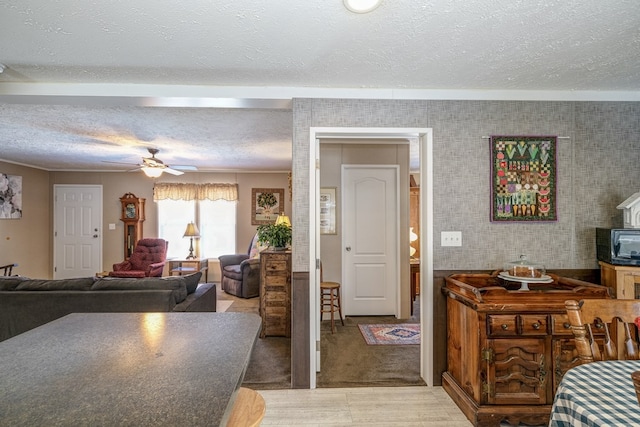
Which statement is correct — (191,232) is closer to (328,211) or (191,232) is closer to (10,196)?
(10,196)

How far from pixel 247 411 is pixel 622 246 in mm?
2854

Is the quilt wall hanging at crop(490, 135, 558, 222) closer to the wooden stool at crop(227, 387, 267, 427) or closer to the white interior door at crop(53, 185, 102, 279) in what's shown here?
the wooden stool at crop(227, 387, 267, 427)

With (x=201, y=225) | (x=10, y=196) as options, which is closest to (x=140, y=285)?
(x=201, y=225)

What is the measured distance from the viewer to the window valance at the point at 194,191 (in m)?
7.25

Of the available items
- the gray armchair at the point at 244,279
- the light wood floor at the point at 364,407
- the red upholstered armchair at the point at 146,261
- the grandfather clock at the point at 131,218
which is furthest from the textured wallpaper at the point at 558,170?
the grandfather clock at the point at 131,218

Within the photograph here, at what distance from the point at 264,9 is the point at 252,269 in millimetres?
4582

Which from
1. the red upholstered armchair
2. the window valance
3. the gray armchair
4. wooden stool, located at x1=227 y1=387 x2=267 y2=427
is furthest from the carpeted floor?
the window valance

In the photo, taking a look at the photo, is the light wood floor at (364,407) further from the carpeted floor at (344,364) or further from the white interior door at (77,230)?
the white interior door at (77,230)

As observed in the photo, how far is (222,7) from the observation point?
173 cm

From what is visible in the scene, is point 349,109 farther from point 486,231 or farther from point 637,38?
point 637,38

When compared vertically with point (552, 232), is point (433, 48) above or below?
above

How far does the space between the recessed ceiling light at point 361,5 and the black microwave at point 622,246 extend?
2.38 m

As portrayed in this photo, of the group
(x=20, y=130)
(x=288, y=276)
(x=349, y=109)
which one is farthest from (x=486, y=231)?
(x=20, y=130)

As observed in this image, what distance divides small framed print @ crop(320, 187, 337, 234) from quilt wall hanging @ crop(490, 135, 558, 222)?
218 centimetres
